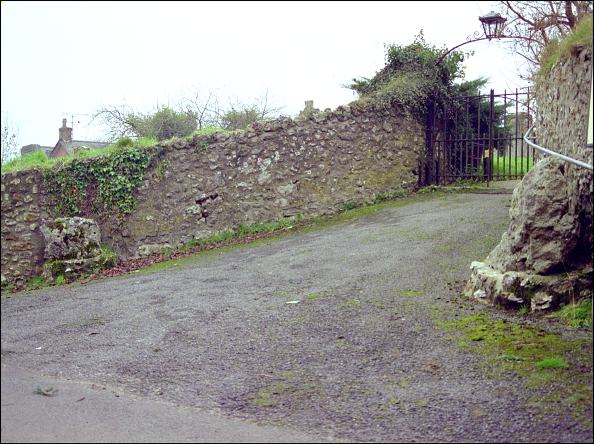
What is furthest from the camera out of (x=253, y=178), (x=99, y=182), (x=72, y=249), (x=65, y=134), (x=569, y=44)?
(x=65, y=134)

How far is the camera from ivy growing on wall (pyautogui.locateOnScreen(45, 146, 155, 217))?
12.9 m

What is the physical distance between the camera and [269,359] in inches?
222

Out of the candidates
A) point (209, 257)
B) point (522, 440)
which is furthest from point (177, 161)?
point (522, 440)

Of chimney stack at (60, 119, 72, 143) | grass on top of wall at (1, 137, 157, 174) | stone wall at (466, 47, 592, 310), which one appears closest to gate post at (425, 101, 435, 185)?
grass on top of wall at (1, 137, 157, 174)

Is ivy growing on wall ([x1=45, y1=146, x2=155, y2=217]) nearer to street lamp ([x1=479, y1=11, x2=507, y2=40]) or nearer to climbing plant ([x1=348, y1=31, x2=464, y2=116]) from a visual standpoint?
climbing plant ([x1=348, y1=31, x2=464, y2=116])

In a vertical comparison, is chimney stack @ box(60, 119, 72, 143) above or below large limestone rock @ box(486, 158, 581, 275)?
above

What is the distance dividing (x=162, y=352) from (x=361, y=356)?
1.95 meters

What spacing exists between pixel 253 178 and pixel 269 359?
340 inches

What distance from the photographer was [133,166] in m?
13.2

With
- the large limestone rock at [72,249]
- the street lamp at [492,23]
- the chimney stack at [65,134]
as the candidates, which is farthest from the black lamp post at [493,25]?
the chimney stack at [65,134]

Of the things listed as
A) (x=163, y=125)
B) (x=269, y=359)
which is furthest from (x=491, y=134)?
(x=269, y=359)

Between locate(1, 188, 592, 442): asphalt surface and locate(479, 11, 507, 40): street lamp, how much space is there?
6498 mm

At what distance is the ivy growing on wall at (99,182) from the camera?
12.9m

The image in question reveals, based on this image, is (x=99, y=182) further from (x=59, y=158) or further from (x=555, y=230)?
(x=555, y=230)
